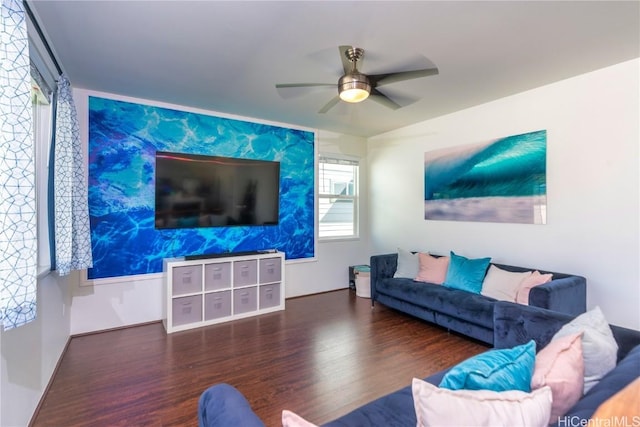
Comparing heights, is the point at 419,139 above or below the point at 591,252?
above

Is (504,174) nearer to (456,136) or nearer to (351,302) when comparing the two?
(456,136)

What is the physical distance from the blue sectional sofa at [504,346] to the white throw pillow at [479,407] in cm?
17

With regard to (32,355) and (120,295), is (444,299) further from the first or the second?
(120,295)

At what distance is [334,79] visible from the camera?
9.64ft

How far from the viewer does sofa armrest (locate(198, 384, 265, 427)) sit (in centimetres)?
101

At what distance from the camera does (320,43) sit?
232 centimetres

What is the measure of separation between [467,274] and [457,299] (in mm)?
449

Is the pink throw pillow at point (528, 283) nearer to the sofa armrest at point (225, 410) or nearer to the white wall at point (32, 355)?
the sofa armrest at point (225, 410)

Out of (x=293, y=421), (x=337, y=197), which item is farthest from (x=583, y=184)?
(x=293, y=421)

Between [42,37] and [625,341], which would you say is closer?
[625,341]

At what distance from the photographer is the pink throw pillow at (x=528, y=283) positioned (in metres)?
2.83

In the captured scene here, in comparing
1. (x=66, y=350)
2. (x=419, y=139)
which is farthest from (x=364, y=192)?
(x=66, y=350)

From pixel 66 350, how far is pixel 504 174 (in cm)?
481

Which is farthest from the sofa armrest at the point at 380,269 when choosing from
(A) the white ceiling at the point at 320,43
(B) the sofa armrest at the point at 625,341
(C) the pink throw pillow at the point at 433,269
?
(B) the sofa armrest at the point at 625,341
